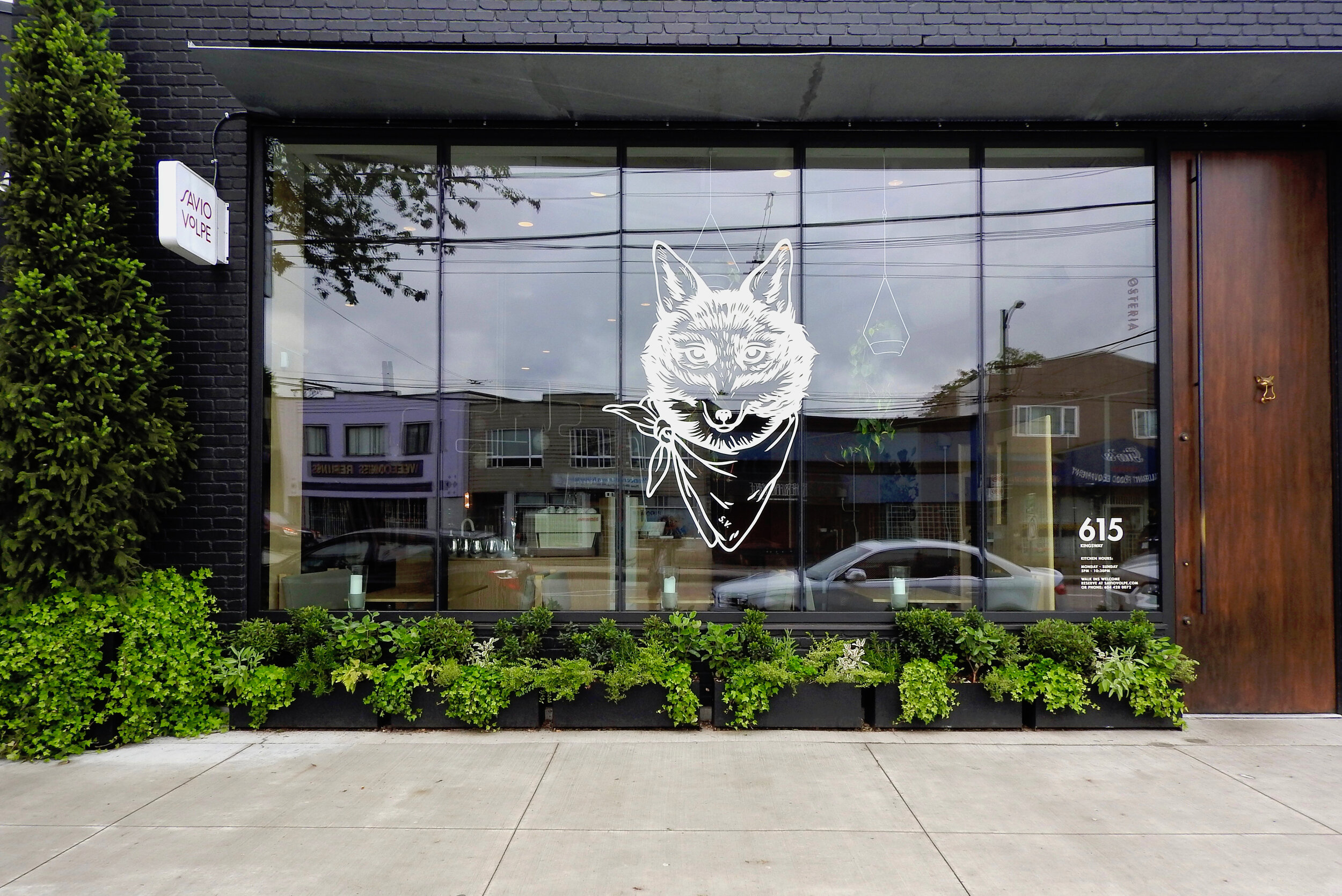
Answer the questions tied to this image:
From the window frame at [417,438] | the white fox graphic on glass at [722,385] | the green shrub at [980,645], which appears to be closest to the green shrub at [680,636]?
the white fox graphic on glass at [722,385]

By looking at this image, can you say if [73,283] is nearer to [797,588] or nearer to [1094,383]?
[797,588]

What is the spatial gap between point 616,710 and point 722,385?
10.2 ft

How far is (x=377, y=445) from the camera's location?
715cm

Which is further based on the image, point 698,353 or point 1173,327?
point 698,353

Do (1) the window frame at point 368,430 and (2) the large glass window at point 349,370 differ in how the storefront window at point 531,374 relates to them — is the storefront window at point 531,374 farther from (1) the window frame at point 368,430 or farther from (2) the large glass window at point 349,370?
(1) the window frame at point 368,430

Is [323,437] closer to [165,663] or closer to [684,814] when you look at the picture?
[165,663]

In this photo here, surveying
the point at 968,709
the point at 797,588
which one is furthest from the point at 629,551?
the point at 968,709

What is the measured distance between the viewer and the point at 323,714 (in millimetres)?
6383

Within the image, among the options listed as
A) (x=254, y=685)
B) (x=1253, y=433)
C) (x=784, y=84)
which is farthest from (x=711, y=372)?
(x=1253, y=433)

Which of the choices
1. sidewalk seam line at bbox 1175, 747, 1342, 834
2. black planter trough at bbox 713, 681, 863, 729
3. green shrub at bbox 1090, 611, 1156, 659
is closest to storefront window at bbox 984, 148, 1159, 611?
green shrub at bbox 1090, 611, 1156, 659

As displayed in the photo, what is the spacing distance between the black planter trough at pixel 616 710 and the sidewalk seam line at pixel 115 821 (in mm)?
2497

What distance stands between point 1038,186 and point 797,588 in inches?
177

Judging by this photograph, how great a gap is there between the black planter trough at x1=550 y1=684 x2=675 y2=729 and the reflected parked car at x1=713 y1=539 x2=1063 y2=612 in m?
1.10

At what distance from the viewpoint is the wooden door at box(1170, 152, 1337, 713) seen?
22.8 feet
